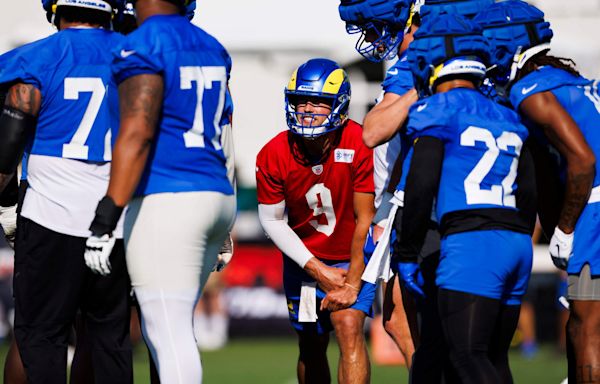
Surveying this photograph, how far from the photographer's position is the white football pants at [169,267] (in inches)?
184

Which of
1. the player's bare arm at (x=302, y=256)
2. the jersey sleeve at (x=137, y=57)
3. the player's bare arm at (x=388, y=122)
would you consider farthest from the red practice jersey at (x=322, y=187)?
the jersey sleeve at (x=137, y=57)

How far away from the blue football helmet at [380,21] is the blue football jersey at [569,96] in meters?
0.86

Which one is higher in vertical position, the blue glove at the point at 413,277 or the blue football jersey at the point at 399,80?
the blue football jersey at the point at 399,80

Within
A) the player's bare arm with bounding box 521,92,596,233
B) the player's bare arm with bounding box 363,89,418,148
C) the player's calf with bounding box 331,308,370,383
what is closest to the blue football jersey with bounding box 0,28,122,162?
the player's bare arm with bounding box 363,89,418,148

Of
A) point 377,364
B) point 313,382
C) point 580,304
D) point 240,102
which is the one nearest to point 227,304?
point 377,364

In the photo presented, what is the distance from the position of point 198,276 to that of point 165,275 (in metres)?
0.17

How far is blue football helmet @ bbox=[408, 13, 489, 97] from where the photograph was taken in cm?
502

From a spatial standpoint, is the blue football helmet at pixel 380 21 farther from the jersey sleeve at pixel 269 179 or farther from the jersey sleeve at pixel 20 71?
the jersey sleeve at pixel 20 71

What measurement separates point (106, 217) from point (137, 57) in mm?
675

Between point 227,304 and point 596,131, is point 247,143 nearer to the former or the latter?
point 227,304

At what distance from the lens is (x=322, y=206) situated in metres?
6.59

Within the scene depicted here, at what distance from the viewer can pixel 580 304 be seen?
561 centimetres

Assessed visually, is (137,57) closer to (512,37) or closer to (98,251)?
(98,251)

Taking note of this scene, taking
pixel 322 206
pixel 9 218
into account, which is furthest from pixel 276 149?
pixel 9 218
